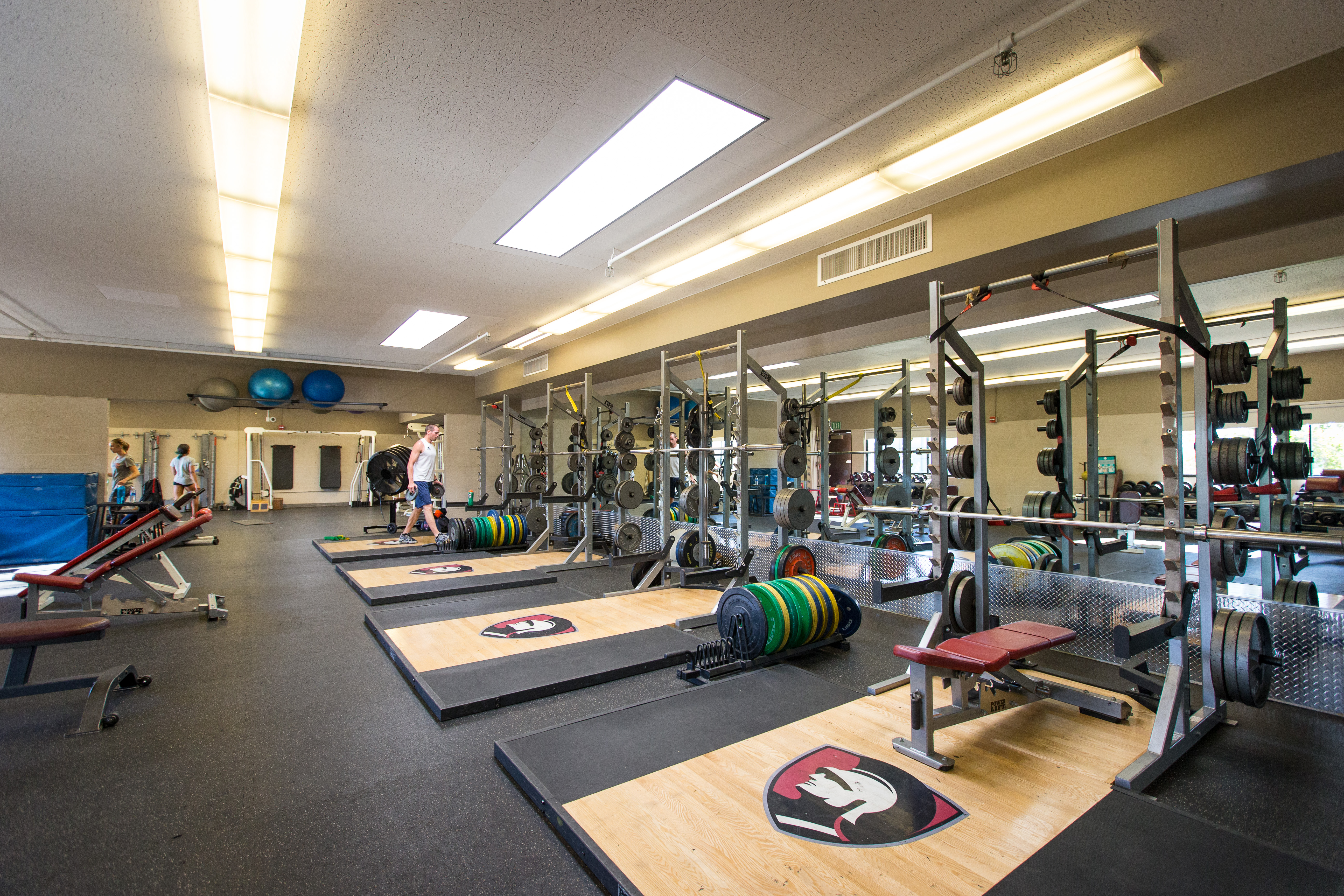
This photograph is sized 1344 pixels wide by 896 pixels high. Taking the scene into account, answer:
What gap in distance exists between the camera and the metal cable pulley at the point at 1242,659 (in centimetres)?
209

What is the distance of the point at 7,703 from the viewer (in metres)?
2.73

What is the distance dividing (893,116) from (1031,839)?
278 centimetres

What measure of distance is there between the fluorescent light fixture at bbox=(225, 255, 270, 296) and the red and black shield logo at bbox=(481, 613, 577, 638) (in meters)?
3.43

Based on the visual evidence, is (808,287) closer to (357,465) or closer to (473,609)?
(473,609)

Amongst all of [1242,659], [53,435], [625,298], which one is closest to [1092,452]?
[1242,659]

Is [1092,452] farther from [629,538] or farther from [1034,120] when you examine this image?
[629,538]

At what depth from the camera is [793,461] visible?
4.64 meters

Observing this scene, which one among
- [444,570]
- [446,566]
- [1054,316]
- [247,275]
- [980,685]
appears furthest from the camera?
[446,566]

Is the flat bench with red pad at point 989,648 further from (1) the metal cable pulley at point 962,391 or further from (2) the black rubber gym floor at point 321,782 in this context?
(1) the metal cable pulley at point 962,391

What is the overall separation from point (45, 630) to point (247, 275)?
3537 millimetres

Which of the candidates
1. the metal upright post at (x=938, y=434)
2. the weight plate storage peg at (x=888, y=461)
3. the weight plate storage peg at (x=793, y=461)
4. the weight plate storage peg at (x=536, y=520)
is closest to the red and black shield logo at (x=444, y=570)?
the weight plate storage peg at (x=536, y=520)

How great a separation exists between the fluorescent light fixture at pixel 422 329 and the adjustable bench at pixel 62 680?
14.3ft

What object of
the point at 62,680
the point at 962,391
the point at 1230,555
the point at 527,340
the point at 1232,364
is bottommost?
the point at 62,680

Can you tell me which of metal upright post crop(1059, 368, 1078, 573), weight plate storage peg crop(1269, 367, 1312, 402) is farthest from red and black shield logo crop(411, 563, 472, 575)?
weight plate storage peg crop(1269, 367, 1312, 402)
